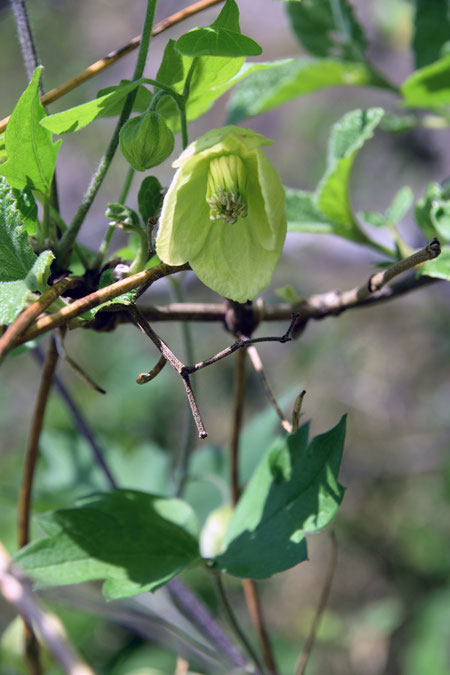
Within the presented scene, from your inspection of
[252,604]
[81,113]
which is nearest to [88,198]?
[81,113]

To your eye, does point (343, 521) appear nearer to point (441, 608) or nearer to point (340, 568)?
point (340, 568)

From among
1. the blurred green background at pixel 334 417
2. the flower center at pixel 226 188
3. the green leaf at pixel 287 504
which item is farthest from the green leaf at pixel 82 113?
the blurred green background at pixel 334 417

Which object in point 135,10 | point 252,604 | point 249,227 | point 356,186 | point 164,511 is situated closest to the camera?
point 249,227

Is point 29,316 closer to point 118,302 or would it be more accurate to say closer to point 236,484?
point 118,302

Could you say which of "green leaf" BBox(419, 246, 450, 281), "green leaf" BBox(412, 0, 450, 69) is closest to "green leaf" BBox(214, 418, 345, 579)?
"green leaf" BBox(419, 246, 450, 281)

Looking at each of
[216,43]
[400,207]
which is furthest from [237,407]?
[216,43]

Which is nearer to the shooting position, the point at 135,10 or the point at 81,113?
the point at 81,113

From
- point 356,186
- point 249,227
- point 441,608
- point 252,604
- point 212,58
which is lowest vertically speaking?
point 441,608
